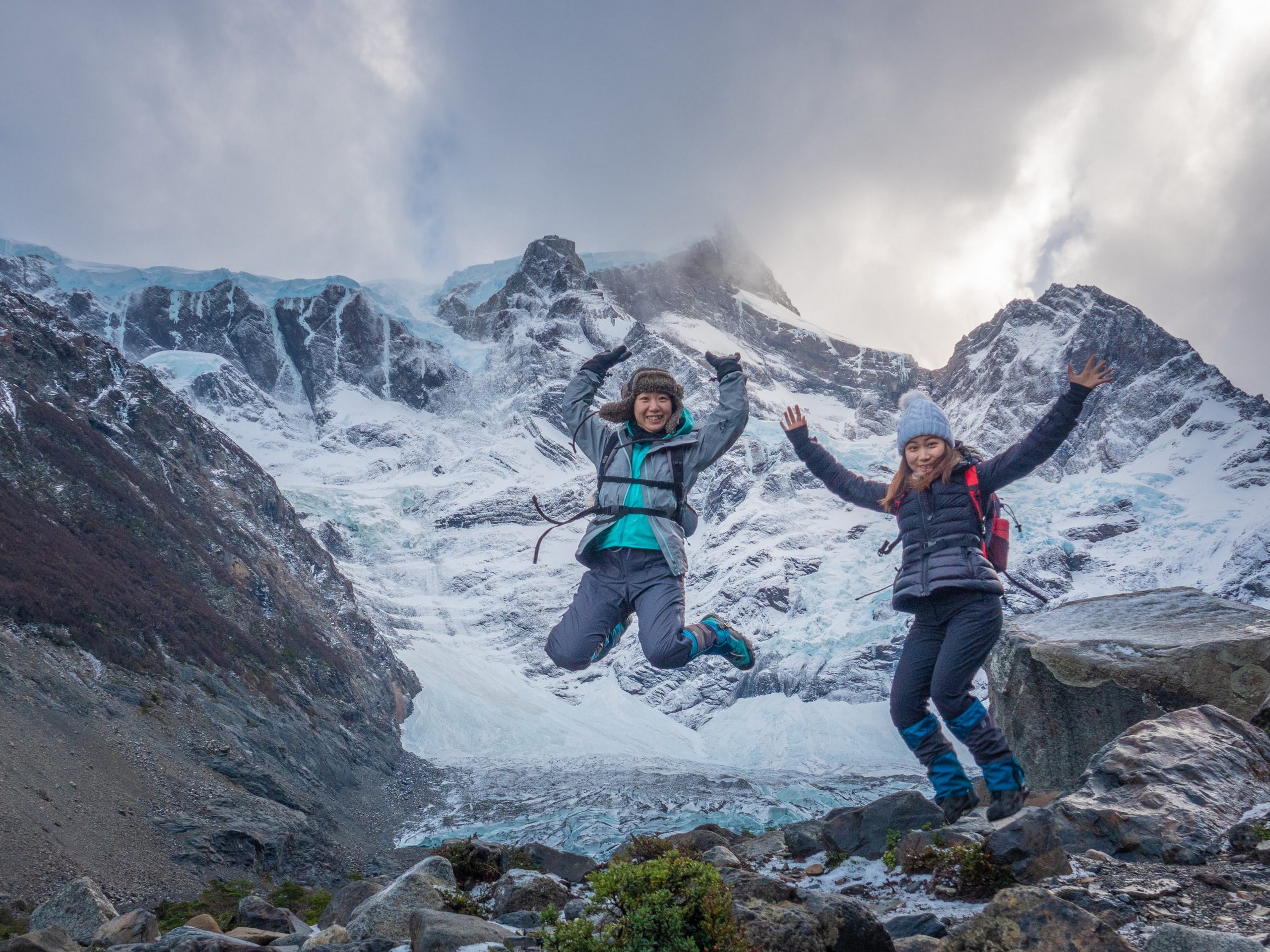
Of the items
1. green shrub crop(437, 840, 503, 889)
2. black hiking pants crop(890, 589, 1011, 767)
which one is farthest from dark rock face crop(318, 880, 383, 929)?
black hiking pants crop(890, 589, 1011, 767)

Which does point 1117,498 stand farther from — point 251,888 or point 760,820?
point 251,888

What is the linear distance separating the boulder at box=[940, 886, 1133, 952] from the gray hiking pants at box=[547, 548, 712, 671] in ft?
9.65

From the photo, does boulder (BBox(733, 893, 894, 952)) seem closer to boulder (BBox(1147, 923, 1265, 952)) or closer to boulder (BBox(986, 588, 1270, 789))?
boulder (BBox(1147, 923, 1265, 952))

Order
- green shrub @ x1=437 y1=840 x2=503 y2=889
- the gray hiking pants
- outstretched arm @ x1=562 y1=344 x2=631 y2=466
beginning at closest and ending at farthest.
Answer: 1. the gray hiking pants
2. green shrub @ x1=437 y1=840 x2=503 y2=889
3. outstretched arm @ x1=562 y1=344 x2=631 y2=466

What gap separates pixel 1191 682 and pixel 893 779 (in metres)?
124

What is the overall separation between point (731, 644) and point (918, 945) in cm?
296

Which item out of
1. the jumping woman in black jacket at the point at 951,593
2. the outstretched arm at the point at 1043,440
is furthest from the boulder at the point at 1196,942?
the outstretched arm at the point at 1043,440

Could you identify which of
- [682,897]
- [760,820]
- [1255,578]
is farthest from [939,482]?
[1255,578]

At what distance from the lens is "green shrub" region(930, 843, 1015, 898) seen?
4.86 meters

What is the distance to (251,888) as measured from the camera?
112ft

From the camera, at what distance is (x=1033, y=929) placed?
346 cm

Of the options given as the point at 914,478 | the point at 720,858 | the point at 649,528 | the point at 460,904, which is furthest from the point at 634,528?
the point at 460,904

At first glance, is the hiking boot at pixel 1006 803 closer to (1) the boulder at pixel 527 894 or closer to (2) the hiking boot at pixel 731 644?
(2) the hiking boot at pixel 731 644

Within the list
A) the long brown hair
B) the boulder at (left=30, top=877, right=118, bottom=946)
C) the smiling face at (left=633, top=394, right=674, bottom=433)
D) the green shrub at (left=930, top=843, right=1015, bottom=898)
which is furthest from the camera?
the boulder at (left=30, top=877, right=118, bottom=946)
